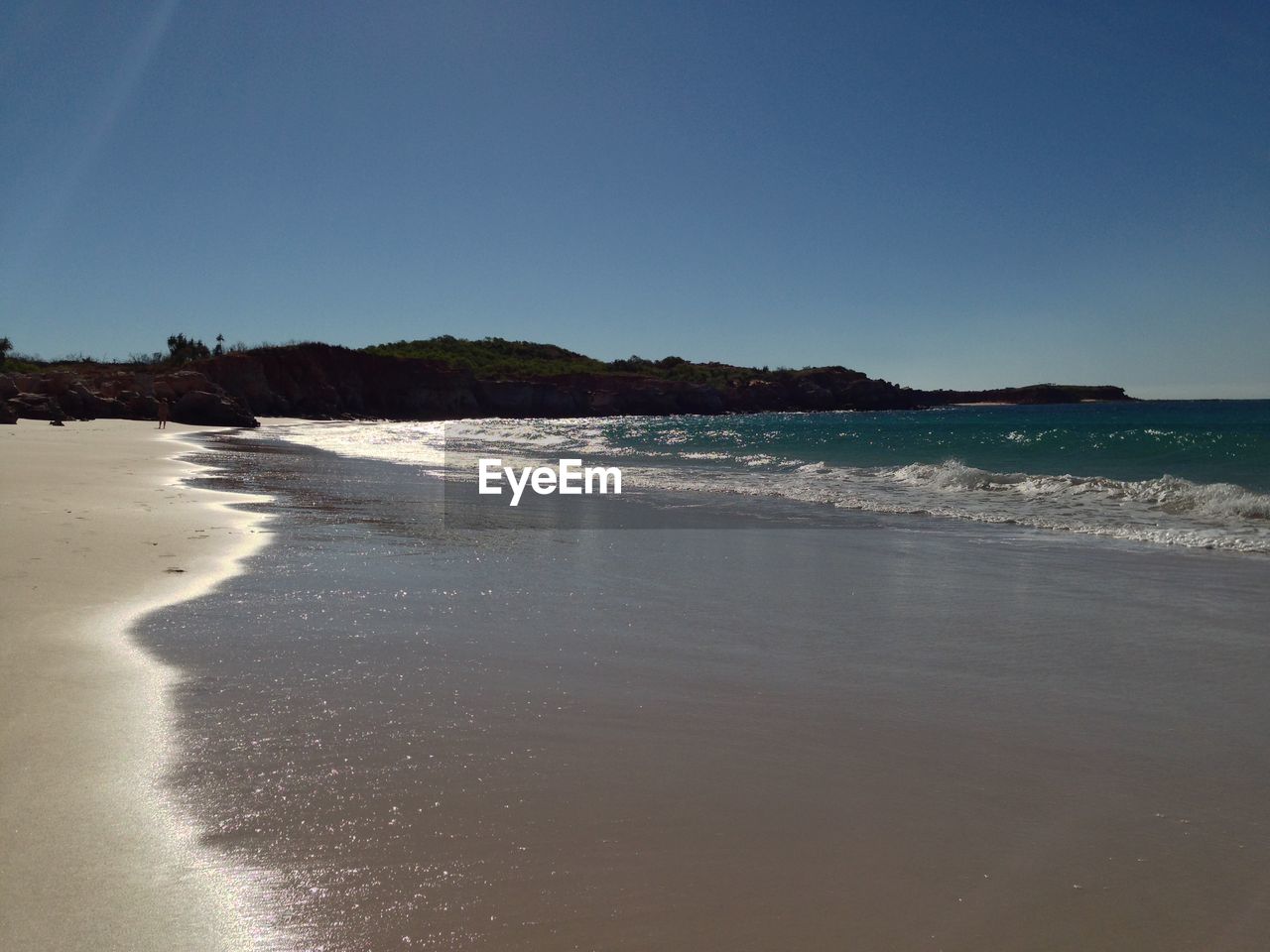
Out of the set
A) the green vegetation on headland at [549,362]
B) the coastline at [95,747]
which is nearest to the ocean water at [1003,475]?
the coastline at [95,747]

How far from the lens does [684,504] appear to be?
13.2 m

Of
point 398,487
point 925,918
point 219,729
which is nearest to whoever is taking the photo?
point 925,918

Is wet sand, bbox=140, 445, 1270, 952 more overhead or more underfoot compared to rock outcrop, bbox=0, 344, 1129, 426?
more underfoot

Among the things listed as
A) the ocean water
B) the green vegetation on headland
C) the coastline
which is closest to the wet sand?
the coastline

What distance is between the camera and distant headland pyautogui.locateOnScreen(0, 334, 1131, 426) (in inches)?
1542

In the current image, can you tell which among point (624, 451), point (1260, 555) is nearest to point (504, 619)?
point (1260, 555)

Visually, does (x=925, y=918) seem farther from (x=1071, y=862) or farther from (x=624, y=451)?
(x=624, y=451)

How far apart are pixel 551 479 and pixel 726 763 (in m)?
15.3

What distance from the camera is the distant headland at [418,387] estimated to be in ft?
128

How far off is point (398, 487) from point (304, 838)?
12.4m

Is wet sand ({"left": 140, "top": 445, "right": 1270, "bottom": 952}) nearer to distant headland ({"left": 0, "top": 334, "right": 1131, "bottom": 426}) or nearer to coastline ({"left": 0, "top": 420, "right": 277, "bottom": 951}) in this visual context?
coastline ({"left": 0, "top": 420, "right": 277, "bottom": 951})

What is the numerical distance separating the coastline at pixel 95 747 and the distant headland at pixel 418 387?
24.8 m

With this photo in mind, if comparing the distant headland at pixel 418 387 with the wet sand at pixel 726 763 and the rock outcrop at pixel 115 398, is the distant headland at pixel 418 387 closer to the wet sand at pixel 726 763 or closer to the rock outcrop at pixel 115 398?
the rock outcrop at pixel 115 398

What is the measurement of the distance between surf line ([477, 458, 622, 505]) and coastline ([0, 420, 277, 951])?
6648mm
